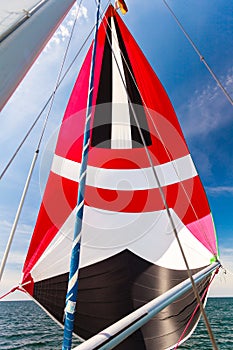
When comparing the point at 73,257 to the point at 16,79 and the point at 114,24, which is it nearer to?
the point at 16,79

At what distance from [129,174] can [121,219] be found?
0.78 metres

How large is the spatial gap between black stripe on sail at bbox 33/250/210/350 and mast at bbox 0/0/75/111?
2395mm

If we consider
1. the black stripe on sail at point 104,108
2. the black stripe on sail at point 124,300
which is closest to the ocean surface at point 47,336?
the black stripe on sail at point 124,300

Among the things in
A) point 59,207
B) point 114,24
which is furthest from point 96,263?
point 114,24

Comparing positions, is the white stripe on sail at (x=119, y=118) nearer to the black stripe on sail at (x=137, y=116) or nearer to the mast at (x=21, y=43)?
the black stripe on sail at (x=137, y=116)

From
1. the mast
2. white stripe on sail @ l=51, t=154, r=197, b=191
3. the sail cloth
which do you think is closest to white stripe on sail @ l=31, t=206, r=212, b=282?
the sail cloth

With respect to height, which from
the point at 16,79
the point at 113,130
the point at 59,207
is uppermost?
the point at 113,130

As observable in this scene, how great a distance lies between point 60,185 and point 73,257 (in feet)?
7.07

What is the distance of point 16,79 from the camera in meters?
0.84

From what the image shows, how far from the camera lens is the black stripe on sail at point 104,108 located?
13.2ft

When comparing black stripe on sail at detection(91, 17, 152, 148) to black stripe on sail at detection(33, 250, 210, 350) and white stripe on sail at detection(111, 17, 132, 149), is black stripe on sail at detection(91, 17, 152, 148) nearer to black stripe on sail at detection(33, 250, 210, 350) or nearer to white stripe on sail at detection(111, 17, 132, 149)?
white stripe on sail at detection(111, 17, 132, 149)

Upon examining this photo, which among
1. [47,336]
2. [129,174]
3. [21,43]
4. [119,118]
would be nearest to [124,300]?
[129,174]

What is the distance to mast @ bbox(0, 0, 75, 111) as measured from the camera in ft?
2.53

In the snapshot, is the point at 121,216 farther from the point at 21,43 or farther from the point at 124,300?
the point at 21,43
